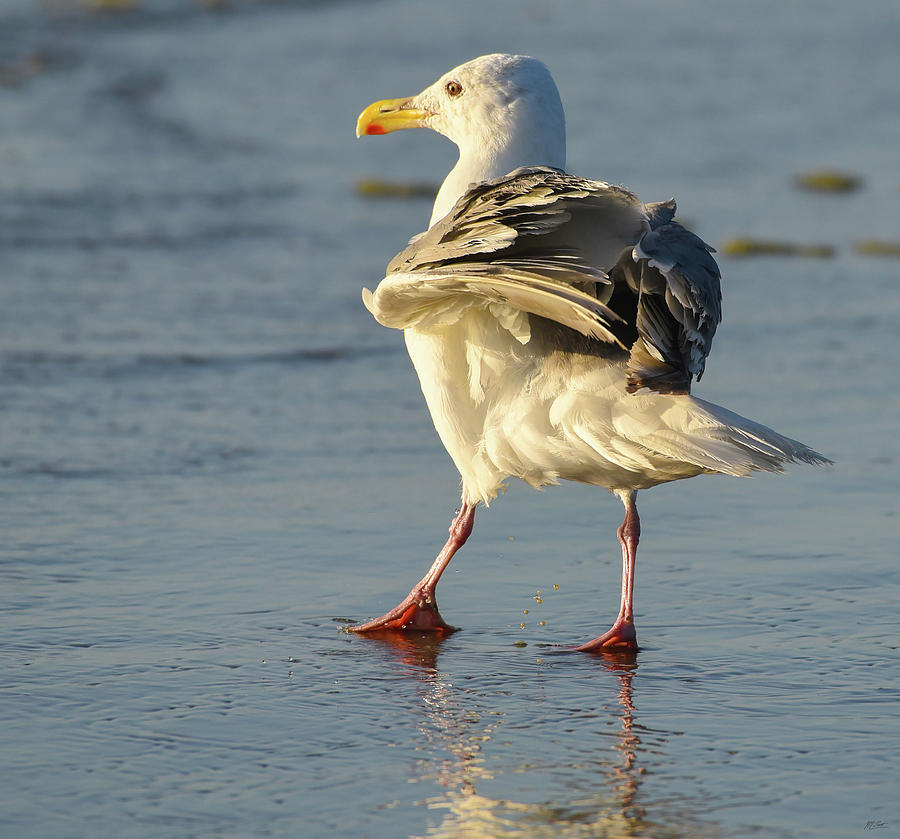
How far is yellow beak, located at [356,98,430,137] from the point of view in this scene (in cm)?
627

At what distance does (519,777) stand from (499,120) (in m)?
2.56

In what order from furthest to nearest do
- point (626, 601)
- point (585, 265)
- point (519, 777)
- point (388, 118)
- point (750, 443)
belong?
point (388, 118), point (626, 601), point (750, 443), point (585, 265), point (519, 777)

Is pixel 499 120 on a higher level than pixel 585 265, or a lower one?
higher

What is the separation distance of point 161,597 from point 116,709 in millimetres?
987

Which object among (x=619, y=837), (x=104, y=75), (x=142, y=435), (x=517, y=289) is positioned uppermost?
(x=104, y=75)

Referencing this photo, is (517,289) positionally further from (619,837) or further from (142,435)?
(142,435)

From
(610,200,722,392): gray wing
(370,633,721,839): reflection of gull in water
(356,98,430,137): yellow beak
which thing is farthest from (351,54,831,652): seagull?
(370,633,721,839): reflection of gull in water

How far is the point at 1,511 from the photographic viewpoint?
6.26m

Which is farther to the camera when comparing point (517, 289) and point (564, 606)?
point (564, 606)

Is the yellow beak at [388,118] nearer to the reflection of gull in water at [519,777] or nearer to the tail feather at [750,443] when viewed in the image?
the tail feather at [750,443]

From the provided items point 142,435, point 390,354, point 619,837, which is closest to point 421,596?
point 619,837

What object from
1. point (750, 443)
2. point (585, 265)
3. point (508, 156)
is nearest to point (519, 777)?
point (750, 443)

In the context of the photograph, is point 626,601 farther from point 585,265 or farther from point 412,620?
point 585,265

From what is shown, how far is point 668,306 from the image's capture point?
439cm
